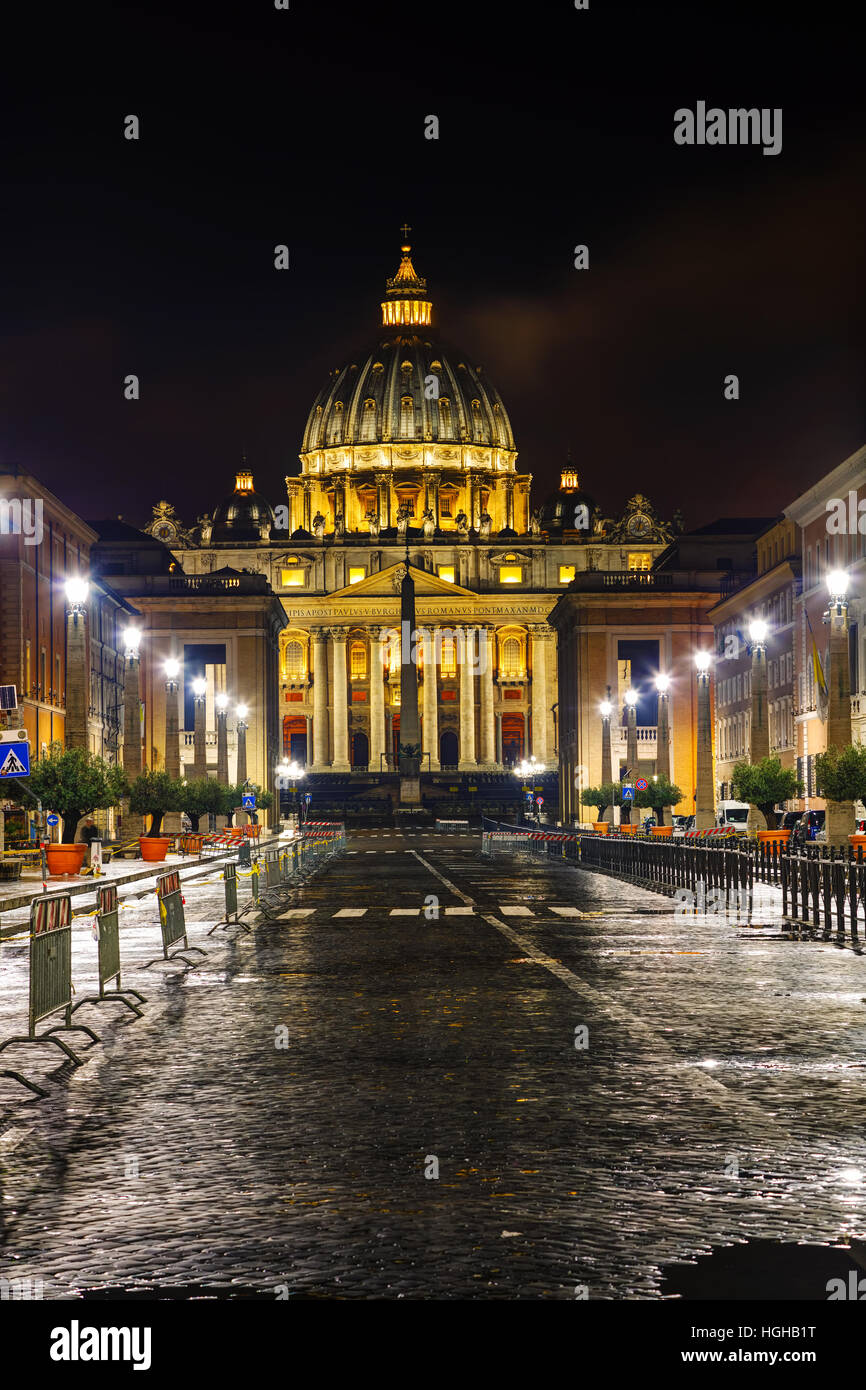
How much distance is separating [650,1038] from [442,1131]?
4.12 meters

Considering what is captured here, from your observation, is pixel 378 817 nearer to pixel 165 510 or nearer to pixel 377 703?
pixel 377 703

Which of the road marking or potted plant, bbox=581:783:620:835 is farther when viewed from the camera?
potted plant, bbox=581:783:620:835

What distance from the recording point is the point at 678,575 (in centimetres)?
13162

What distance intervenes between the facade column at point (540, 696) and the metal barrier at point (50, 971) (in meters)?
165

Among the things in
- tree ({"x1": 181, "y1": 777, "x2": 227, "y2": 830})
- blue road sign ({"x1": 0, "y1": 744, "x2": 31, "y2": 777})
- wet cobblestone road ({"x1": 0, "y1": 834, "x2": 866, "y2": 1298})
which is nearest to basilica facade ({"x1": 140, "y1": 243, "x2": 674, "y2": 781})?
tree ({"x1": 181, "y1": 777, "x2": 227, "y2": 830})

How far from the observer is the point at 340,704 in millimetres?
180125

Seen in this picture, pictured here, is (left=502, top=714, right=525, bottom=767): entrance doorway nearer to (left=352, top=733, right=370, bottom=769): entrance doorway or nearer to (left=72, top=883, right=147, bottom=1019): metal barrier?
(left=352, top=733, right=370, bottom=769): entrance doorway

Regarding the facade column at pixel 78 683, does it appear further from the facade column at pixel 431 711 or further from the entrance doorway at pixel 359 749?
the entrance doorway at pixel 359 749

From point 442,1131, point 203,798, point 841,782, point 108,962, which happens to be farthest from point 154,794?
point 442,1131

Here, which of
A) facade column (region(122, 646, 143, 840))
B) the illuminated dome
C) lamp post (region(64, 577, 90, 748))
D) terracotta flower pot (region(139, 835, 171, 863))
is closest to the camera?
lamp post (region(64, 577, 90, 748))

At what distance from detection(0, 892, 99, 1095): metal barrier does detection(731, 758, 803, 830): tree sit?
43712 millimetres

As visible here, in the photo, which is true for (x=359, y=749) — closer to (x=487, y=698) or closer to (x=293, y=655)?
(x=293, y=655)

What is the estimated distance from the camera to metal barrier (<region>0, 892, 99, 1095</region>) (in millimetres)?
12844
